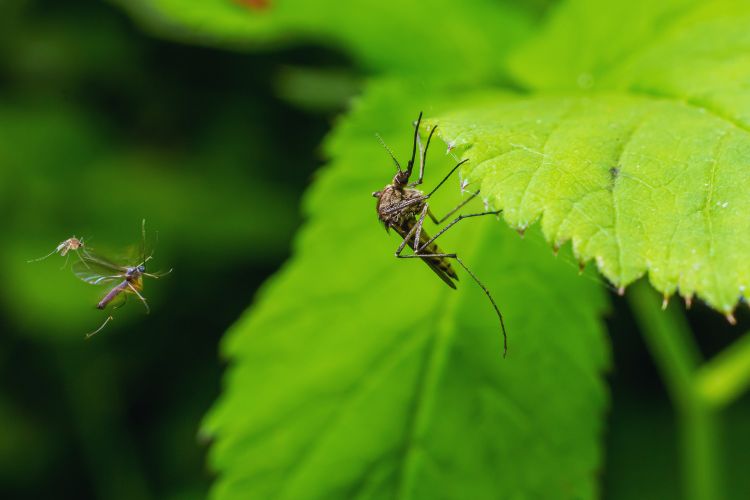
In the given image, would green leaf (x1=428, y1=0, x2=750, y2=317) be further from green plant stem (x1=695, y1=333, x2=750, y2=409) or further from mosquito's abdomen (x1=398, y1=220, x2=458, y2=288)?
green plant stem (x1=695, y1=333, x2=750, y2=409)

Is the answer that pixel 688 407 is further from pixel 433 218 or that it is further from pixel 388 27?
pixel 388 27

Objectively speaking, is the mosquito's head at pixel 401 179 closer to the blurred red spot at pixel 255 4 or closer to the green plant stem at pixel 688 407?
the green plant stem at pixel 688 407

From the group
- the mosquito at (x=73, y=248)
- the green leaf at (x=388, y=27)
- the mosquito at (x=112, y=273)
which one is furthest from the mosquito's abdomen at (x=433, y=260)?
the green leaf at (x=388, y=27)

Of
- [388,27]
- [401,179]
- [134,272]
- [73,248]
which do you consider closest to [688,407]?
[401,179]

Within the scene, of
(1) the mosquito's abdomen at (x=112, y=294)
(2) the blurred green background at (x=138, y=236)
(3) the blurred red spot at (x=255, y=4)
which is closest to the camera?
(1) the mosquito's abdomen at (x=112, y=294)

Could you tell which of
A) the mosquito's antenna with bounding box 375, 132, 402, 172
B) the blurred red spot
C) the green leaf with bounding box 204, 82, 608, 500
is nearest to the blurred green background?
the blurred red spot

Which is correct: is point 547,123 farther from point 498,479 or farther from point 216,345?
point 216,345

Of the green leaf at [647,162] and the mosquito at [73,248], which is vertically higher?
the mosquito at [73,248]
